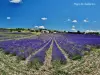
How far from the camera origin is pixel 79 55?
31.0 metres

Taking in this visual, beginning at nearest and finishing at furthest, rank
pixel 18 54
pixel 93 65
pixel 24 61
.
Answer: pixel 93 65
pixel 24 61
pixel 18 54

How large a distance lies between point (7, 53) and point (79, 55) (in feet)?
19.6

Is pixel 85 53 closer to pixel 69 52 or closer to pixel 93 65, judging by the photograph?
pixel 69 52

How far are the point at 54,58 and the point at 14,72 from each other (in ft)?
25.5

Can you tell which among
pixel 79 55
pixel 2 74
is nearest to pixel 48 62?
pixel 79 55

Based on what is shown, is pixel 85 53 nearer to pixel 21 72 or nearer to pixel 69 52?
pixel 69 52

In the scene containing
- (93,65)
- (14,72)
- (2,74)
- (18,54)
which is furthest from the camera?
(18,54)

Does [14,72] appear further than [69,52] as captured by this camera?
No

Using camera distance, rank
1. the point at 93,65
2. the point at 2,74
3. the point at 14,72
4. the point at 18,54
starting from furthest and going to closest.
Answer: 1. the point at 18,54
2. the point at 93,65
3. the point at 14,72
4. the point at 2,74

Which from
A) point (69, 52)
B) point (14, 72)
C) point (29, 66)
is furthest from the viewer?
point (69, 52)

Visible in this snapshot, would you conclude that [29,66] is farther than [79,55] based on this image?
No

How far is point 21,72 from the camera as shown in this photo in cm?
2284

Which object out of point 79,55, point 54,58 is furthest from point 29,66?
point 79,55

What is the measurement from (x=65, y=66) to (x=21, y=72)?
4628mm
